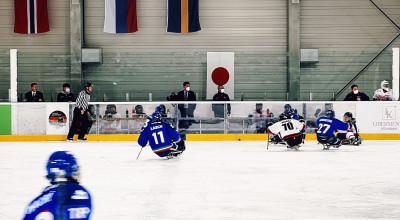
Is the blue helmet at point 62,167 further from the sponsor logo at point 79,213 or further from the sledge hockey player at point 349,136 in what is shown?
the sledge hockey player at point 349,136

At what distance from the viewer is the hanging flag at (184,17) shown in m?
23.6

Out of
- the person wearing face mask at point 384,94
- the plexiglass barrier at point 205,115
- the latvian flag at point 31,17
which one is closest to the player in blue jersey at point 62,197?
the plexiglass barrier at point 205,115

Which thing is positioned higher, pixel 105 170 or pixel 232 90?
pixel 232 90

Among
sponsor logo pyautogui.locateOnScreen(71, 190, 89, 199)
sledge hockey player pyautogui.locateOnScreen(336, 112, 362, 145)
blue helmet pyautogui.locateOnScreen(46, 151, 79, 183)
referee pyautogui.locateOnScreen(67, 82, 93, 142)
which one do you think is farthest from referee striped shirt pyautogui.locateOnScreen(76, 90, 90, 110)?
sponsor logo pyautogui.locateOnScreen(71, 190, 89, 199)

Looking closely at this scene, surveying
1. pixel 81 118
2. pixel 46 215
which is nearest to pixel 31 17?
pixel 81 118

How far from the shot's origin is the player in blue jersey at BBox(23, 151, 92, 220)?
3.29 metres

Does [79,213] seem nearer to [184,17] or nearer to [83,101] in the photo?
[83,101]

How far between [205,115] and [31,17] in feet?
28.3

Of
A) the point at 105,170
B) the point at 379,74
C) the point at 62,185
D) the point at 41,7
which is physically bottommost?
the point at 105,170

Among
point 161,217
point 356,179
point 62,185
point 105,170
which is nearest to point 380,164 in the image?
point 356,179

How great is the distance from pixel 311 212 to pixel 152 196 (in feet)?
7.03

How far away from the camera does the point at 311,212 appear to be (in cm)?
679

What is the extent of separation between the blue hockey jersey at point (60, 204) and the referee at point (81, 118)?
51.5ft

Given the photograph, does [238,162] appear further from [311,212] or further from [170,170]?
[311,212]
